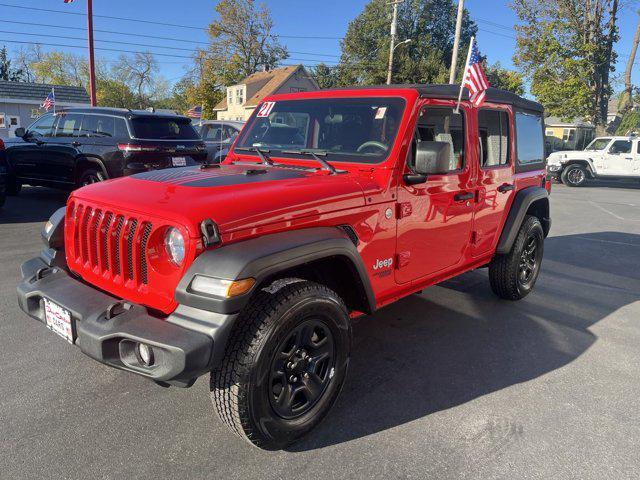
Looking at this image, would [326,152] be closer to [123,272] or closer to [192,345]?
[123,272]

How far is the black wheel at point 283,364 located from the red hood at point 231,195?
1.25 feet

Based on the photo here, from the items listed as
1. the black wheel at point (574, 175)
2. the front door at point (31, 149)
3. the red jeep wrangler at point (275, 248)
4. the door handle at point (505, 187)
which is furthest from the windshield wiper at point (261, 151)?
the black wheel at point (574, 175)

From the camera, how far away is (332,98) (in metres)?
3.54

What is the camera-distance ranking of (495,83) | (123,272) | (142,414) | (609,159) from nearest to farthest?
(123,272), (142,414), (609,159), (495,83)

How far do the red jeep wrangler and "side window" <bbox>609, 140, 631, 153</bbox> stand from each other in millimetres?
16717

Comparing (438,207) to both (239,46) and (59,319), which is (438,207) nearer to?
(59,319)

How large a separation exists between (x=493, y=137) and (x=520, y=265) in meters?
1.40

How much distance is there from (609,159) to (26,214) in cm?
1825

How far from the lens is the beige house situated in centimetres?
4459

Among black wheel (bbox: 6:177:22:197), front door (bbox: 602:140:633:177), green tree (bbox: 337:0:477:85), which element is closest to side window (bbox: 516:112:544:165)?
black wheel (bbox: 6:177:22:197)

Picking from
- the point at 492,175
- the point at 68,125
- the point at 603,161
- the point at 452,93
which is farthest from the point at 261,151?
the point at 603,161

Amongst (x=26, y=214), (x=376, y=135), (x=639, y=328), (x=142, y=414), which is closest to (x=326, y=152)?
(x=376, y=135)

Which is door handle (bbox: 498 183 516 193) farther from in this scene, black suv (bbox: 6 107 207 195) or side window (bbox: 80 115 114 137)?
side window (bbox: 80 115 114 137)

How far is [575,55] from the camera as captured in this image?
24828 mm
